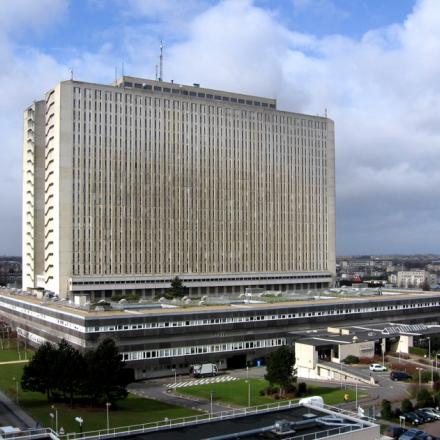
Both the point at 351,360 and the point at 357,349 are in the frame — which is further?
the point at 357,349

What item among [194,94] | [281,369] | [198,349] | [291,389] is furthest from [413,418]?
[194,94]

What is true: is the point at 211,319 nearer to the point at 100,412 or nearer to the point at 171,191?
the point at 100,412

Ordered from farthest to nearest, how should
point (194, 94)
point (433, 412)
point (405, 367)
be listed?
point (194, 94), point (405, 367), point (433, 412)

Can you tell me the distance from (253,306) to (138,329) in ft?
59.1

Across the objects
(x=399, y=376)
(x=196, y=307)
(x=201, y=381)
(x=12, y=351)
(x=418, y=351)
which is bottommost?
(x=201, y=381)

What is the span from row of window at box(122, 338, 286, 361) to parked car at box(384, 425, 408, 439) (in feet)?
112

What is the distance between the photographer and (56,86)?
420ft

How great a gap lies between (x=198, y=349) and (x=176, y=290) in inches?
2010

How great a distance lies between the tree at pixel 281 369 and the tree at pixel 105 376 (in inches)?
564

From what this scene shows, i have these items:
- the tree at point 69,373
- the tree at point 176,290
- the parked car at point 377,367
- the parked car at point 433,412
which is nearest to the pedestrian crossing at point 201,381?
the tree at point 69,373

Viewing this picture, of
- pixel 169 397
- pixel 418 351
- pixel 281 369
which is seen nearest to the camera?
pixel 281 369

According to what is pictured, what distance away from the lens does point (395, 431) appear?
4669 cm

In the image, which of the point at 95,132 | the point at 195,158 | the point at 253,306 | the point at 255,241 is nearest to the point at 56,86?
the point at 95,132

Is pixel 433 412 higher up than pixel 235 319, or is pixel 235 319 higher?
pixel 235 319
